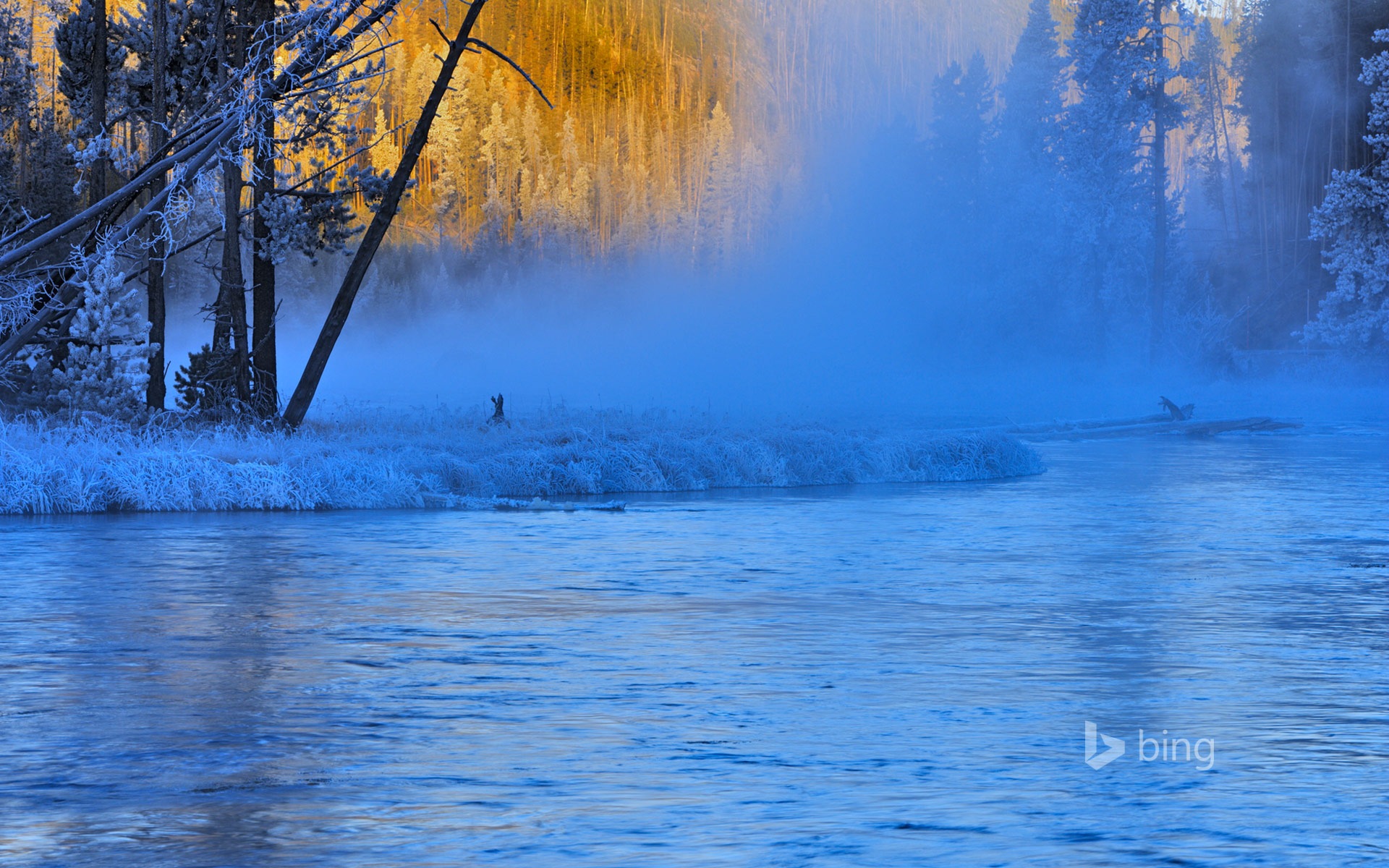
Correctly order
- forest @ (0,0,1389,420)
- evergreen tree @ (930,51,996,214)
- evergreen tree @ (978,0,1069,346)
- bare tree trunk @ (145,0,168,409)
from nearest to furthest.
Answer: bare tree trunk @ (145,0,168,409), forest @ (0,0,1389,420), evergreen tree @ (978,0,1069,346), evergreen tree @ (930,51,996,214)

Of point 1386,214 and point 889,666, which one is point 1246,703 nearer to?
point 889,666

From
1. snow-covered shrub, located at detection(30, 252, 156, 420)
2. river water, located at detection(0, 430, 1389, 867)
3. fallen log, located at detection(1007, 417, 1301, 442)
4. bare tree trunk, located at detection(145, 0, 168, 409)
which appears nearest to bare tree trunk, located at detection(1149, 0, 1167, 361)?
fallen log, located at detection(1007, 417, 1301, 442)

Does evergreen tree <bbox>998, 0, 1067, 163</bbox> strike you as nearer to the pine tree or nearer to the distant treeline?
the distant treeline

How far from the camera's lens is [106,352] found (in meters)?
25.0

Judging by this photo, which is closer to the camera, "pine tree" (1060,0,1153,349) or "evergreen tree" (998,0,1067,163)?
"pine tree" (1060,0,1153,349)

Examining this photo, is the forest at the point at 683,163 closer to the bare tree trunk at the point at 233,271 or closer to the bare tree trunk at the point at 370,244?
the bare tree trunk at the point at 233,271

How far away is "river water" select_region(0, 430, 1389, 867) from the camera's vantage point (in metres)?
6.53

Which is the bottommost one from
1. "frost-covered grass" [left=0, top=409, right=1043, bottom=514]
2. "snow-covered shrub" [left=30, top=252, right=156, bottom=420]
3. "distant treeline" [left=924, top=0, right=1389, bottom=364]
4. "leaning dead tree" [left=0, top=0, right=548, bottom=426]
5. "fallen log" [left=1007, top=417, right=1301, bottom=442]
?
"frost-covered grass" [left=0, top=409, right=1043, bottom=514]

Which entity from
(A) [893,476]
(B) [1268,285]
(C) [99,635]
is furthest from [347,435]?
(B) [1268,285]

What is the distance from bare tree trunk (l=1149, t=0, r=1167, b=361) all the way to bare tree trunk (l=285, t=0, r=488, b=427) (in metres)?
38.4

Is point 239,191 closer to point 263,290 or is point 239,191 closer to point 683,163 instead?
point 263,290

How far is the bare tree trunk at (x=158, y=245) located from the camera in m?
25.5

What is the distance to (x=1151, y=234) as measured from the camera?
6638cm

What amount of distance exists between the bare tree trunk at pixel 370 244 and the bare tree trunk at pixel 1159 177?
38.4 m
